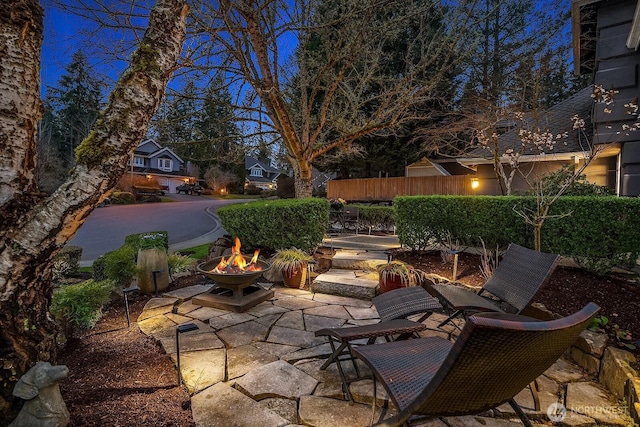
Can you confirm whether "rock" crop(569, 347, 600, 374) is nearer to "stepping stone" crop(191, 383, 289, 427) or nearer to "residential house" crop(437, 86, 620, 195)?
"stepping stone" crop(191, 383, 289, 427)

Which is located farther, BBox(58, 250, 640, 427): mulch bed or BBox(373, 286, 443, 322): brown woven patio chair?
BBox(373, 286, 443, 322): brown woven patio chair

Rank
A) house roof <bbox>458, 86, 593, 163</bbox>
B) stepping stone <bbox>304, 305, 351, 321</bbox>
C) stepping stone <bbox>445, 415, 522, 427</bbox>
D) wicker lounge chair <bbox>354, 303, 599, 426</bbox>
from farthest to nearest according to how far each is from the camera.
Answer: house roof <bbox>458, 86, 593, 163</bbox>
stepping stone <bbox>304, 305, 351, 321</bbox>
stepping stone <bbox>445, 415, 522, 427</bbox>
wicker lounge chair <bbox>354, 303, 599, 426</bbox>

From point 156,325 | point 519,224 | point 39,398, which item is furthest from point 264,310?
point 519,224

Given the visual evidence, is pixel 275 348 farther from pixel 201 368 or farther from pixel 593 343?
pixel 593 343

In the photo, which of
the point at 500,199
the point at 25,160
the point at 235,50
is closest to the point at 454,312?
the point at 500,199

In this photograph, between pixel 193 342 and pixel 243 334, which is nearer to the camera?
pixel 193 342

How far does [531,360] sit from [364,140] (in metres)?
15.3

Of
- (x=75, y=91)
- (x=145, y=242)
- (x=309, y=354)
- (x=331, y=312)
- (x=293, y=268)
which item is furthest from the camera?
(x=145, y=242)

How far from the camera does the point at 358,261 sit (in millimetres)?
5691

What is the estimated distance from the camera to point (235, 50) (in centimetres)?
637

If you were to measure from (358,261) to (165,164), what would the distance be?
43327 millimetres

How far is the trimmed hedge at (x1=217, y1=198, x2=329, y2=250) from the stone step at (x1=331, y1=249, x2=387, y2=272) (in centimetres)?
63

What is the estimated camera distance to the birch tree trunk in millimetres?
1565

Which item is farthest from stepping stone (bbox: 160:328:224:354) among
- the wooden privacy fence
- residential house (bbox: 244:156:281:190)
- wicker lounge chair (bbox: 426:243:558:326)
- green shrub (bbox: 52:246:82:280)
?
residential house (bbox: 244:156:281:190)
